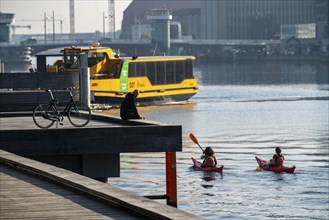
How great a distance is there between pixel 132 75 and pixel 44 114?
176 ft

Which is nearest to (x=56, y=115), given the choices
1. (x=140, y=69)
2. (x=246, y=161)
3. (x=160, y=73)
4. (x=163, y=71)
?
(x=246, y=161)

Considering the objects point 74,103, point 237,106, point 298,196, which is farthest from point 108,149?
point 237,106

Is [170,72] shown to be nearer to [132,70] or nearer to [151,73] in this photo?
[151,73]

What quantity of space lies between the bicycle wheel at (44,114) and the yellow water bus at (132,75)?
4742 centimetres

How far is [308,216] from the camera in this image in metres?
31.0

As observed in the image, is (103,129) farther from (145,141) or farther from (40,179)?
(40,179)

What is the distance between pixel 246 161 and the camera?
153ft

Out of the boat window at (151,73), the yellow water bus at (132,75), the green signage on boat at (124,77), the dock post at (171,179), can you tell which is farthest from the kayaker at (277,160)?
the boat window at (151,73)

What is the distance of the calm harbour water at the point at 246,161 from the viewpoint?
33375 mm

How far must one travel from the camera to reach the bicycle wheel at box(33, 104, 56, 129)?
2881 cm

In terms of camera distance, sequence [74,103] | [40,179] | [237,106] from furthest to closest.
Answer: [237,106], [74,103], [40,179]

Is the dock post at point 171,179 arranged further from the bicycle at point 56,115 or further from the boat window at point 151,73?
the boat window at point 151,73

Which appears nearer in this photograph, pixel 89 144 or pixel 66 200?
pixel 66 200

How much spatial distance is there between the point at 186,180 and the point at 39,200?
23.6 metres
